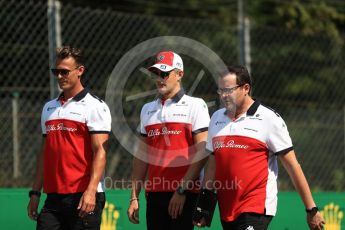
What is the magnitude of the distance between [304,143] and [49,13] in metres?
4.60

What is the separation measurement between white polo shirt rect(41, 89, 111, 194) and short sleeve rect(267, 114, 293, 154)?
133 cm

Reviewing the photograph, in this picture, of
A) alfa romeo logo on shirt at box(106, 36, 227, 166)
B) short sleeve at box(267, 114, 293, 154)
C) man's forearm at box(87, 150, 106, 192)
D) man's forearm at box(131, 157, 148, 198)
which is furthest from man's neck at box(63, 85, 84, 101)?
alfa romeo logo on shirt at box(106, 36, 227, 166)

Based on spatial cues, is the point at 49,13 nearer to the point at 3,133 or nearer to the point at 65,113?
the point at 3,133

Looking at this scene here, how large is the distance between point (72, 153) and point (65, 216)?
1.67 ft

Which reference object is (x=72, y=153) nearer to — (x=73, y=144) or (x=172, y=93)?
(x=73, y=144)

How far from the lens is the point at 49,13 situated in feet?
31.4

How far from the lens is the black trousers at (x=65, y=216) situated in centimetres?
684

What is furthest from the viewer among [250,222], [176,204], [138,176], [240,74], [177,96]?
[138,176]

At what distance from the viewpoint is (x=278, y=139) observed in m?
6.67

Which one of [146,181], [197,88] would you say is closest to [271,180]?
[146,181]

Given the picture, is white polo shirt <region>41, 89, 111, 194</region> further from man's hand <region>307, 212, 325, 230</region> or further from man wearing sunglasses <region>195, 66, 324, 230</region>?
man's hand <region>307, 212, 325, 230</region>

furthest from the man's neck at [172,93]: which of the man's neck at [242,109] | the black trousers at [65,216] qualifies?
the black trousers at [65,216]

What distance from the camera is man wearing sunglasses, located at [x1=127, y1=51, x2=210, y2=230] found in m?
7.38

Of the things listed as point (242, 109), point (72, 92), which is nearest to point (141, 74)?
point (72, 92)
